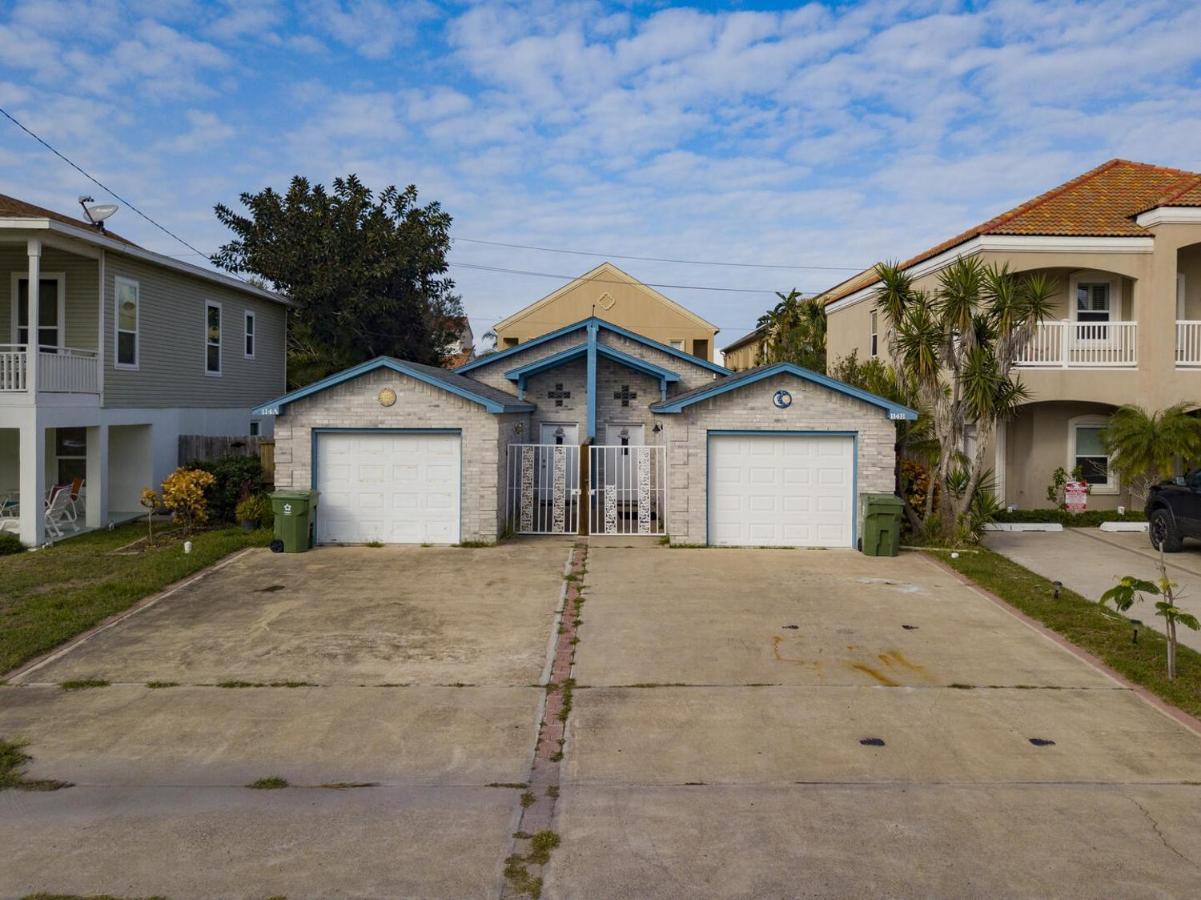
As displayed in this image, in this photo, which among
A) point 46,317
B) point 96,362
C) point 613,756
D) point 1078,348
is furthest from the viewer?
point 1078,348

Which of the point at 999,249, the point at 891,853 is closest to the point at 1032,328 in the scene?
the point at 999,249

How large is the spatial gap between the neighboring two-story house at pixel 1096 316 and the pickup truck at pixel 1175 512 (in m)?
3.27

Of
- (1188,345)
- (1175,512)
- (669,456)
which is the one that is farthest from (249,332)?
(1188,345)

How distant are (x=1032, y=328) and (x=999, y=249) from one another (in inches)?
137

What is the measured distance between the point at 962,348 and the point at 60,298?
56.6 feet

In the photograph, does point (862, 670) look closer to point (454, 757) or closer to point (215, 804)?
point (454, 757)

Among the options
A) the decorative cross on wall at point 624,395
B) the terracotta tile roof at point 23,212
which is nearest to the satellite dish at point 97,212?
the terracotta tile roof at point 23,212

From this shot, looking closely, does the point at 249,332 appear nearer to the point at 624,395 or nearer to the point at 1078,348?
the point at 624,395

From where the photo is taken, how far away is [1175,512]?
15883 mm

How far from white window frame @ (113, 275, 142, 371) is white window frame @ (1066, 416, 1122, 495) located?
2007cm

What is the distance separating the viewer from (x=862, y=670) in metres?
9.48

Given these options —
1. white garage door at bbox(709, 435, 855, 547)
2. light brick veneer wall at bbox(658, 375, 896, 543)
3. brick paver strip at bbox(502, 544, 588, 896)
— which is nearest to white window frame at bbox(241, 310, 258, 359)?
light brick veneer wall at bbox(658, 375, 896, 543)

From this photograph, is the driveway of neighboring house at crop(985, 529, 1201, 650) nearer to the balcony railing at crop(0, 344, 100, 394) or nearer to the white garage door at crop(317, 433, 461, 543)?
the white garage door at crop(317, 433, 461, 543)

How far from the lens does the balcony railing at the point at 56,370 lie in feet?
52.7
